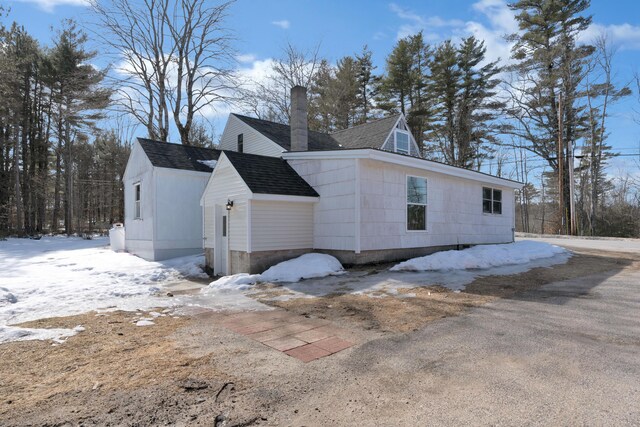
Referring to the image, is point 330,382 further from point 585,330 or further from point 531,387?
point 585,330

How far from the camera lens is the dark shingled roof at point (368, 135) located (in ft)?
51.6

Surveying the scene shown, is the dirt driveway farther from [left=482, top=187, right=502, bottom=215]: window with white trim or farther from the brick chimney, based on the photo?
[left=482, top=187, right=502, bottom=215]: window with white trim

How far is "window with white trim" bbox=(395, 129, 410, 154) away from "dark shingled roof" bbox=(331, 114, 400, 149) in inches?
27.3

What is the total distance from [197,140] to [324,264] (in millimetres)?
23428

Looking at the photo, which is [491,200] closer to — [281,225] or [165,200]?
[281,225]

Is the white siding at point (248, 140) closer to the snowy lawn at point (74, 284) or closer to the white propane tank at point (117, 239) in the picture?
the snowy lawn at point (74, 284)

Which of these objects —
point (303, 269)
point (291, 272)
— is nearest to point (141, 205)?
point (291, 272)

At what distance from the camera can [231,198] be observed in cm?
953

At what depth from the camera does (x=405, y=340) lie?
154 inches

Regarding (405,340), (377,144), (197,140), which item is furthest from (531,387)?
(197,140)

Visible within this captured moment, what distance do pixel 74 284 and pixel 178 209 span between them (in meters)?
5.01

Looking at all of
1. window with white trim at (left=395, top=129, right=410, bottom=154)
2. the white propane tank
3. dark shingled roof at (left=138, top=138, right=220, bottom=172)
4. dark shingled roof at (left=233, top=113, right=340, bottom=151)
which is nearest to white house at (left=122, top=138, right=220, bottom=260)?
dark shingled roof at (left=138, top=138, right=220, bottom=172)

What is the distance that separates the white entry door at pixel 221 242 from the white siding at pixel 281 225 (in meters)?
1.52

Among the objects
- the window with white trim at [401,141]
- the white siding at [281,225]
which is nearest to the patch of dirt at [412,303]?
the white siding at [281,225]
